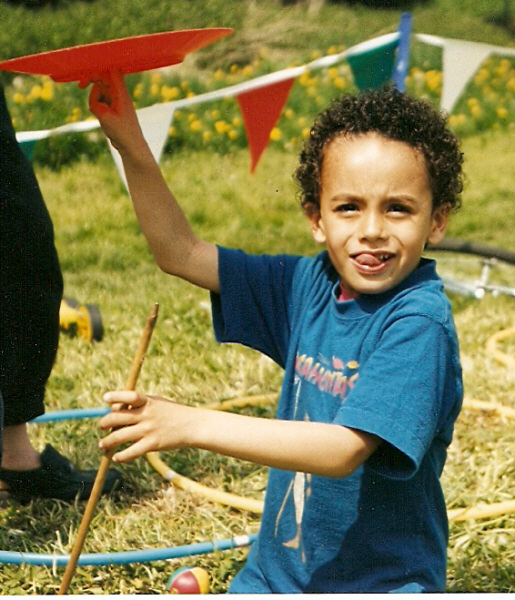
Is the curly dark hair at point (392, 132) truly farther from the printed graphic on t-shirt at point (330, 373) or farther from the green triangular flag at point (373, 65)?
the green triangular flag at point (373, 65)

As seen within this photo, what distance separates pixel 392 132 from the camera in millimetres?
1795

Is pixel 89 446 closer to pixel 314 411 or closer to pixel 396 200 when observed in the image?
pixel 314 411

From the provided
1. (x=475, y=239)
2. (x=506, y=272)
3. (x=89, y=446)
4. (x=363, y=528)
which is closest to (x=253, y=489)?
(x=89, y=446)

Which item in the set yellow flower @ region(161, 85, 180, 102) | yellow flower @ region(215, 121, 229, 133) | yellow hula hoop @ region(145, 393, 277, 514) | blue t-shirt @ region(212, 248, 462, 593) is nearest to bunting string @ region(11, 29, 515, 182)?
yellow hula hoop @ region(145, 393, 277, 514)

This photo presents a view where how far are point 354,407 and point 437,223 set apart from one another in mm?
438

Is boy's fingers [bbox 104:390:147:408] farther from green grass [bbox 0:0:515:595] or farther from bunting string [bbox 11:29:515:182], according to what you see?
bunting string [bbox 11:29:515:182]

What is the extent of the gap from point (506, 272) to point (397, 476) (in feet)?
11.3

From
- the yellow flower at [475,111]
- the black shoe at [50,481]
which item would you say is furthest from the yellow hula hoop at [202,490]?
the yellow flower at [475,111]

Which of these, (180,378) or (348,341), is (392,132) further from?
(180,378)

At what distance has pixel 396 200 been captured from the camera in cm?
174

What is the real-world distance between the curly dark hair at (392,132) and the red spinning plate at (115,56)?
0.98 feet

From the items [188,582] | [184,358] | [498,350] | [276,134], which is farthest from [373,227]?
[276,134]

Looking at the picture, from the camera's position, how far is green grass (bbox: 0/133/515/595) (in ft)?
8.00

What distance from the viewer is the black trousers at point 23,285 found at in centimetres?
253
